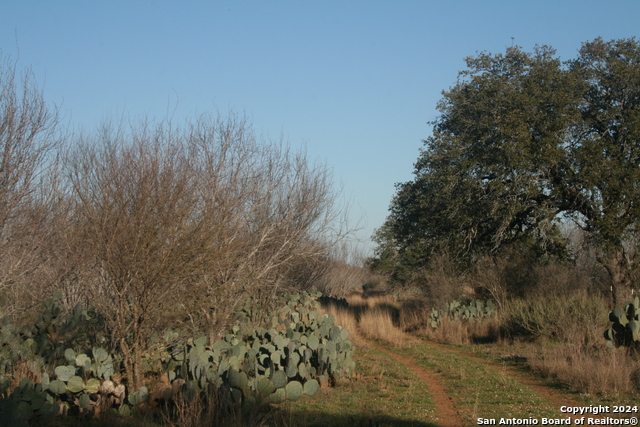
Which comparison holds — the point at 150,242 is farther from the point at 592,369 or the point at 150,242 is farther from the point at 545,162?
the point at 545,162

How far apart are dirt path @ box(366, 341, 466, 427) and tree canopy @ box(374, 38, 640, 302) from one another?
572cm

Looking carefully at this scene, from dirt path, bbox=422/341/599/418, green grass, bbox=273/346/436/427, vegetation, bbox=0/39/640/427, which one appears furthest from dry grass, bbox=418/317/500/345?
green grass, bbox=273/346/436/427

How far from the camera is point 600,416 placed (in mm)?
7066

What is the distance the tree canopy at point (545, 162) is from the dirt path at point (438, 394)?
5.72 m

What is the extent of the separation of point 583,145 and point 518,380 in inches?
310

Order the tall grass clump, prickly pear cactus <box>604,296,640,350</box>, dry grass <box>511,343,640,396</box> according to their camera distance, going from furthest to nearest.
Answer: prickly pear cactus <box>604,296,640,350</box>, the tall grass clump, dry grass <box>511,343,640,396</box>

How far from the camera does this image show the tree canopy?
1462cm

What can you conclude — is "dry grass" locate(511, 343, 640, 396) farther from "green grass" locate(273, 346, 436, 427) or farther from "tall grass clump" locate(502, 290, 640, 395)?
"green grass" locate(273, 346, 436, 427)

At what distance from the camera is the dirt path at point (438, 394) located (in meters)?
7.10

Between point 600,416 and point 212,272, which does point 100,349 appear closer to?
point 212,272

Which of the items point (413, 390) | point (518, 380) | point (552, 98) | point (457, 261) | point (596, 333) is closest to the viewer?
point (413, 390)

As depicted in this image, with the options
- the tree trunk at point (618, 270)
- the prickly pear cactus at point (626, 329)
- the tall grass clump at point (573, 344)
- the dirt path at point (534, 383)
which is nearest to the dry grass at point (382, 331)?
the dirt path at point (534, 383)

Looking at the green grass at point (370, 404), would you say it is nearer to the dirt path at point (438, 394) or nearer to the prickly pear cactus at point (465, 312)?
the dirt path at point (438, 394)

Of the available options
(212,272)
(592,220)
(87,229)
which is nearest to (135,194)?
(87,229)
